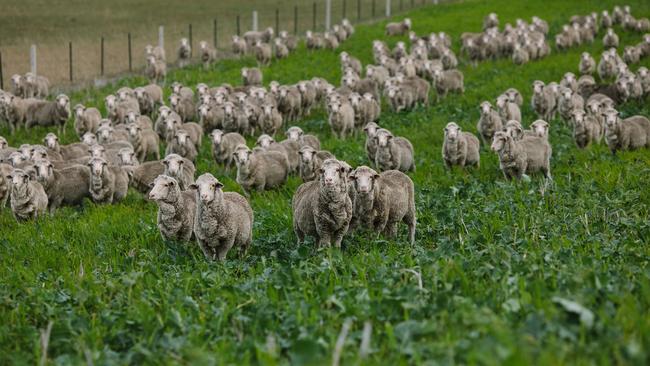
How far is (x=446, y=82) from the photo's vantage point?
1013 inches

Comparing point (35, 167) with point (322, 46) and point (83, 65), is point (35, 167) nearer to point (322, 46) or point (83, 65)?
point (83, 65)

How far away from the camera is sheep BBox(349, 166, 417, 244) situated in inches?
388

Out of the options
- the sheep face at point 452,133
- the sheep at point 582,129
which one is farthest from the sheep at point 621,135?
the sheep face at point 452,133

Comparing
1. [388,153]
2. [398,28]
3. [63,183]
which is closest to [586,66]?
[398,28]

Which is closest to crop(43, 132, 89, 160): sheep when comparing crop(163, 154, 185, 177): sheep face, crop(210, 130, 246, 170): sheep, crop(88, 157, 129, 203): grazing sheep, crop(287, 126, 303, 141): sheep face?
crop(210, 130, 246, 170): sheep

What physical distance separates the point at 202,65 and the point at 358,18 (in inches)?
698

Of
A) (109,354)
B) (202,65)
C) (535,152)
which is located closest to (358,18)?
(202,65)

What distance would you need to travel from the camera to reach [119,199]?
14164 millimetres

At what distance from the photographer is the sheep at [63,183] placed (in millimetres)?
13523

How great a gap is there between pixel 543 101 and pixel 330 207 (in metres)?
13.3

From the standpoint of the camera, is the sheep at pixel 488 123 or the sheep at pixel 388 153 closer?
the sheep at pixel 388 153

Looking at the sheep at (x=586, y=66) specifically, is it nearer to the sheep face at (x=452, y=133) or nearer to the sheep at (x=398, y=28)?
the sheep at (x=398, y=28)

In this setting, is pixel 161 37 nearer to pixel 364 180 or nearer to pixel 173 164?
pixel 173 164

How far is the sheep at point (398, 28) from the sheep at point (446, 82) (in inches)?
529
